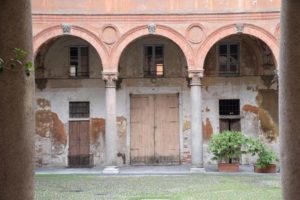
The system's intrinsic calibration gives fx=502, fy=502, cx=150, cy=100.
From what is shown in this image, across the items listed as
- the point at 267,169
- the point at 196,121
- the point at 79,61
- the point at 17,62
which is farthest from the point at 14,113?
the point at 79,61

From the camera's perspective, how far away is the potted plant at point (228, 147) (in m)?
18.7

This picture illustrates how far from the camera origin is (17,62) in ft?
6.89

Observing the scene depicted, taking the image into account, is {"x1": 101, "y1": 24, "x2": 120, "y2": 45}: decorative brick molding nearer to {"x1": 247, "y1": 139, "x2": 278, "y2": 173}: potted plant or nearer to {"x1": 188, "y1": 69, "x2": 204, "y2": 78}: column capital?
{"x1": 188, "y1": 69, "x2": 204, "y2": 78}: column capital

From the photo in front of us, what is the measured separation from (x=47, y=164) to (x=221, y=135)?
769 cm

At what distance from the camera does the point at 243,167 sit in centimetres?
2059

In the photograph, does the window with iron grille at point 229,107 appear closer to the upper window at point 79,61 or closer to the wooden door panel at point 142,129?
the wooden door panel at point 142,129

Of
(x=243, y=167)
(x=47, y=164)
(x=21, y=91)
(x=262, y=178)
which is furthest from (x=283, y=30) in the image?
(x=47, y=164)

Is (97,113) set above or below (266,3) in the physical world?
Answer: below

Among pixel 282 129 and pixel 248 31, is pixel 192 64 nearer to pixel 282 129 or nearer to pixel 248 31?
pixel 248 31

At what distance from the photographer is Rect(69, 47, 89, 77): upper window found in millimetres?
21750

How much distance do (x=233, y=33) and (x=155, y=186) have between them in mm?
7284

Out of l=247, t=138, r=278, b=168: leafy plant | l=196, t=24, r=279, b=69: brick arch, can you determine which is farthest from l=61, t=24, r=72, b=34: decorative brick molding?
l=247, t=138, r=278, b=168: leafy plant

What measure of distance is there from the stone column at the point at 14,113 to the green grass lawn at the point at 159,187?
399 inches

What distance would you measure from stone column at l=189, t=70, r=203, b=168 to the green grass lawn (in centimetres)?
123
